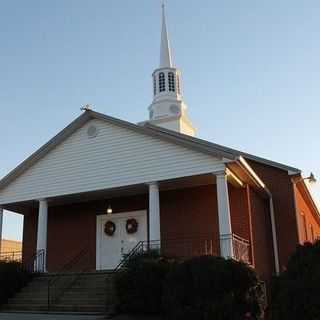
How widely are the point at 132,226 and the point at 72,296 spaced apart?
16.7ft

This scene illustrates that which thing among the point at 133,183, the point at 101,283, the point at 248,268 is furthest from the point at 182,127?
the point at 248,268

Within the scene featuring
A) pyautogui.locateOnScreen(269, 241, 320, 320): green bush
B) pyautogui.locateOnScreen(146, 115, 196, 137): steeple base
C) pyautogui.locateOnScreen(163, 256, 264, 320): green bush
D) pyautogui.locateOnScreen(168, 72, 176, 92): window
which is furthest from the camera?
pyautogui.locateOnScreen(168, 72, 176, 92): window

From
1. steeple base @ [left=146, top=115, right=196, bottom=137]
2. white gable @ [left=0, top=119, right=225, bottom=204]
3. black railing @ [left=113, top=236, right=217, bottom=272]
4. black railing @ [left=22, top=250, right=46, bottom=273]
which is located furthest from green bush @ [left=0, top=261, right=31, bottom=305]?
steeple base @ [left=146, top=115, right=196, bottom=137]

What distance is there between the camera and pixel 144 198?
754 inches

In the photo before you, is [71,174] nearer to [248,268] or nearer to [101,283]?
[101,283]

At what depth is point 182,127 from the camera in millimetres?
33875

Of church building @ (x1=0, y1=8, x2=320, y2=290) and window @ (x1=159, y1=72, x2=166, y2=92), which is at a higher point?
window @ (x1=159, y1=72, x2=166, y2=92)

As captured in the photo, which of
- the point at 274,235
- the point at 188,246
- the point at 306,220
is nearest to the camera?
the point at 188,246

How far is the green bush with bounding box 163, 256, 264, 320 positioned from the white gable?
458 cm

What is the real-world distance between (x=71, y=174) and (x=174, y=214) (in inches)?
161

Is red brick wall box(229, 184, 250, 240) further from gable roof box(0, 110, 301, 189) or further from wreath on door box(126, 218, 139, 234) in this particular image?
wreath on door box(126, 218, 139, 234)

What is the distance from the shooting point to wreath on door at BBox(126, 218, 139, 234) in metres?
19.1

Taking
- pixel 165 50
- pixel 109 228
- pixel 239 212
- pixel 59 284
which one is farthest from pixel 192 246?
pixel 165 50

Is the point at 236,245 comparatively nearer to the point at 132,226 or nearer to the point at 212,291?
the point at 212,291
